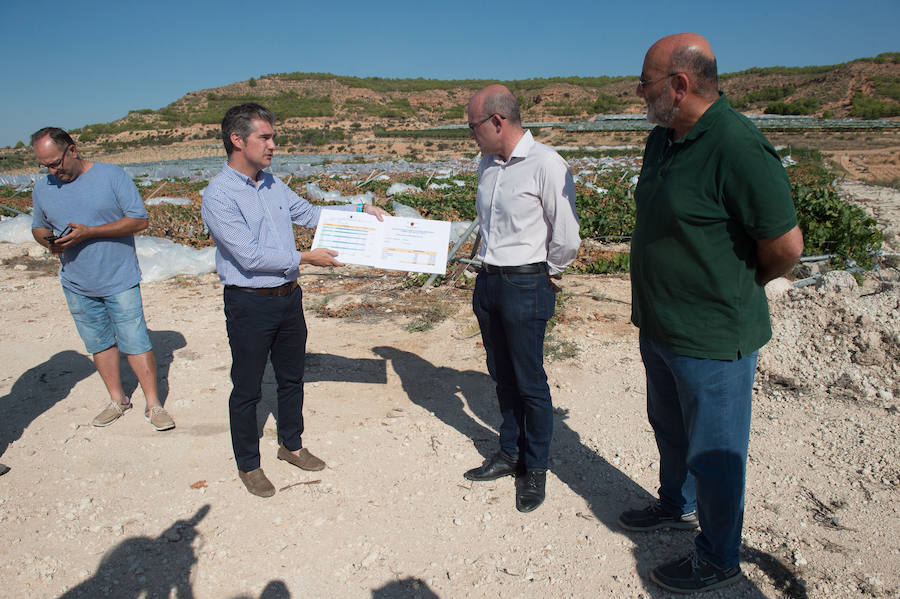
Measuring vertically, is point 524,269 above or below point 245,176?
below

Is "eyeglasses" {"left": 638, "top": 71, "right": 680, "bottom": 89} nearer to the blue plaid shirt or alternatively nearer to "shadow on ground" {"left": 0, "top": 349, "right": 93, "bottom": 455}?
the blue plaid shirt

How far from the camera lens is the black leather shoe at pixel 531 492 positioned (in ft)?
9.75

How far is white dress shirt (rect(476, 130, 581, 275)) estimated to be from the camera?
2666 millimetres

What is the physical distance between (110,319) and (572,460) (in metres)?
3.36

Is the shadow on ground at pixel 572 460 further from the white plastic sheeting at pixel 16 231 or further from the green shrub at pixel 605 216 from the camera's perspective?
the white plastic sheeting at pixel 16 231

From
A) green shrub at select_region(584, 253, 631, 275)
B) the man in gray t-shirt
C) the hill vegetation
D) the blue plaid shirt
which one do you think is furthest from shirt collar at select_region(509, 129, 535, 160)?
the hill vegetation

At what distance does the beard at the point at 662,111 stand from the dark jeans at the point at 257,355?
2.03m

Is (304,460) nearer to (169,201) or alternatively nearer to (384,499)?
(384,499)

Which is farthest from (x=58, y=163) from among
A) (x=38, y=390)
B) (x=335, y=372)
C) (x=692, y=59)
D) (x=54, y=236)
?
(x=692, y=59)

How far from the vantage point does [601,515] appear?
2920mm

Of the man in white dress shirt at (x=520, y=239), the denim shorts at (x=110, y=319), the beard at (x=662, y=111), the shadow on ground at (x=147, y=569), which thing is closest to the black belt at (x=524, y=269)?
the man in white dress shirt at (x=520, y=239)

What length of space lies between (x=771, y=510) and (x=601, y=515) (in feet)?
2.97

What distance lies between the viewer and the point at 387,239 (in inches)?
126

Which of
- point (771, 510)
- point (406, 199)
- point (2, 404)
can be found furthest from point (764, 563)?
point (406, 199)
